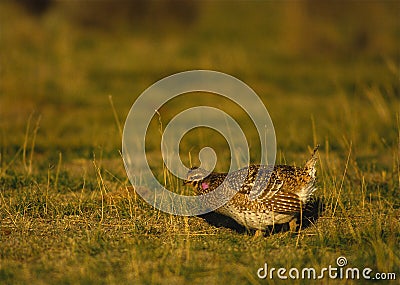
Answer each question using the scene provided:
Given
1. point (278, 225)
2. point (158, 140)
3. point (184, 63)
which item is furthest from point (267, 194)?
point (184, 63)

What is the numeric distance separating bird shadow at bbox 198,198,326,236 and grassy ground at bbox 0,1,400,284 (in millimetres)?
49

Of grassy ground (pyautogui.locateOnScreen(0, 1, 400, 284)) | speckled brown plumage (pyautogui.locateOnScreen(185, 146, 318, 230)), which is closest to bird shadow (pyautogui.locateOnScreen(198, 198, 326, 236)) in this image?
grassy ground (pyautogui.locateOnScreen(0, 1, 400, 284))

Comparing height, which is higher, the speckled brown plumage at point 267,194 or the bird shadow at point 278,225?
the speckled brown plumage at point 267,194

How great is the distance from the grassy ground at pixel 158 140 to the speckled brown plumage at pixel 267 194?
0.17 m

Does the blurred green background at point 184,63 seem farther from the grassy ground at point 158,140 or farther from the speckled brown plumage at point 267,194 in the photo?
the speckled brown plumage at point 267,194

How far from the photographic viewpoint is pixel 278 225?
4.95 metres

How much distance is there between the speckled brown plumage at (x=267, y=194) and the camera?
4.37m

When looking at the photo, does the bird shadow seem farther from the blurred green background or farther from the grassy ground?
the blurred green background

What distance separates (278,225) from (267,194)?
637 mm

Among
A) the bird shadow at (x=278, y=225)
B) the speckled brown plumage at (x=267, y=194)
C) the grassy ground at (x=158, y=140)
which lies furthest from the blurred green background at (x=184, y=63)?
the speckled brown plumage at (x=267, y=194)

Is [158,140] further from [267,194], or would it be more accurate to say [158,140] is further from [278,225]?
[267,194]

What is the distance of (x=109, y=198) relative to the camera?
16.6ft

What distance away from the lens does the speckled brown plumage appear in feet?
14.3

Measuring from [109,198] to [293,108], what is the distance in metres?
6.31
